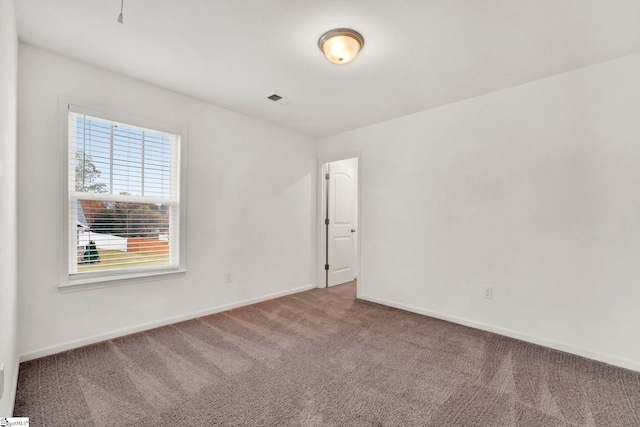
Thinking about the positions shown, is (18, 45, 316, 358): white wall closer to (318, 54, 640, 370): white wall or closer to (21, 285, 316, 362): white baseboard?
(21, 285, 316, 362): white baseboard

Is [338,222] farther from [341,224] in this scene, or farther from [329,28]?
[329,28]

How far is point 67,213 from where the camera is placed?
2383 millimetres

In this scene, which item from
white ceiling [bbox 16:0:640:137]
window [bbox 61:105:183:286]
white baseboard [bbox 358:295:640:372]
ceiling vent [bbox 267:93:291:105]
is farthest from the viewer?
ceiling vent [bbox 267:93:291:105]

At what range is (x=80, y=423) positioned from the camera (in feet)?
5.24

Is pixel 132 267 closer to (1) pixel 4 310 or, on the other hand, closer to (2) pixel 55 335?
(2) pixel 55 335

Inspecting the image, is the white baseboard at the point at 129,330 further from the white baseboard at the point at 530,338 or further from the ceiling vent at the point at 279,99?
the ceiling vent at the point at 279,99

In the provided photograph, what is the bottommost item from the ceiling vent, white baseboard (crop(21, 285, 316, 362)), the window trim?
white baseboard (crop(21, 285, 316, 362))

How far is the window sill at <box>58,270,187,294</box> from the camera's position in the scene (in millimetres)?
2402

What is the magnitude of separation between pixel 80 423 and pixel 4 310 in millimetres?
739

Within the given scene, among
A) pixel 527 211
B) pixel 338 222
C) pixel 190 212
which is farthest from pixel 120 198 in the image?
pixel 527 211

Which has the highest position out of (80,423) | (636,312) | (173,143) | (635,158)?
(173,143)

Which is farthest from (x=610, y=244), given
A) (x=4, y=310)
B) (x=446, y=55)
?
(x=4, y=310)

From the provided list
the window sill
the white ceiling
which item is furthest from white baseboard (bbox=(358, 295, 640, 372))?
the window sill

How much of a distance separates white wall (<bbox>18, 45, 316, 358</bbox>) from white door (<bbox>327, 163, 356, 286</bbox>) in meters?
0.34
